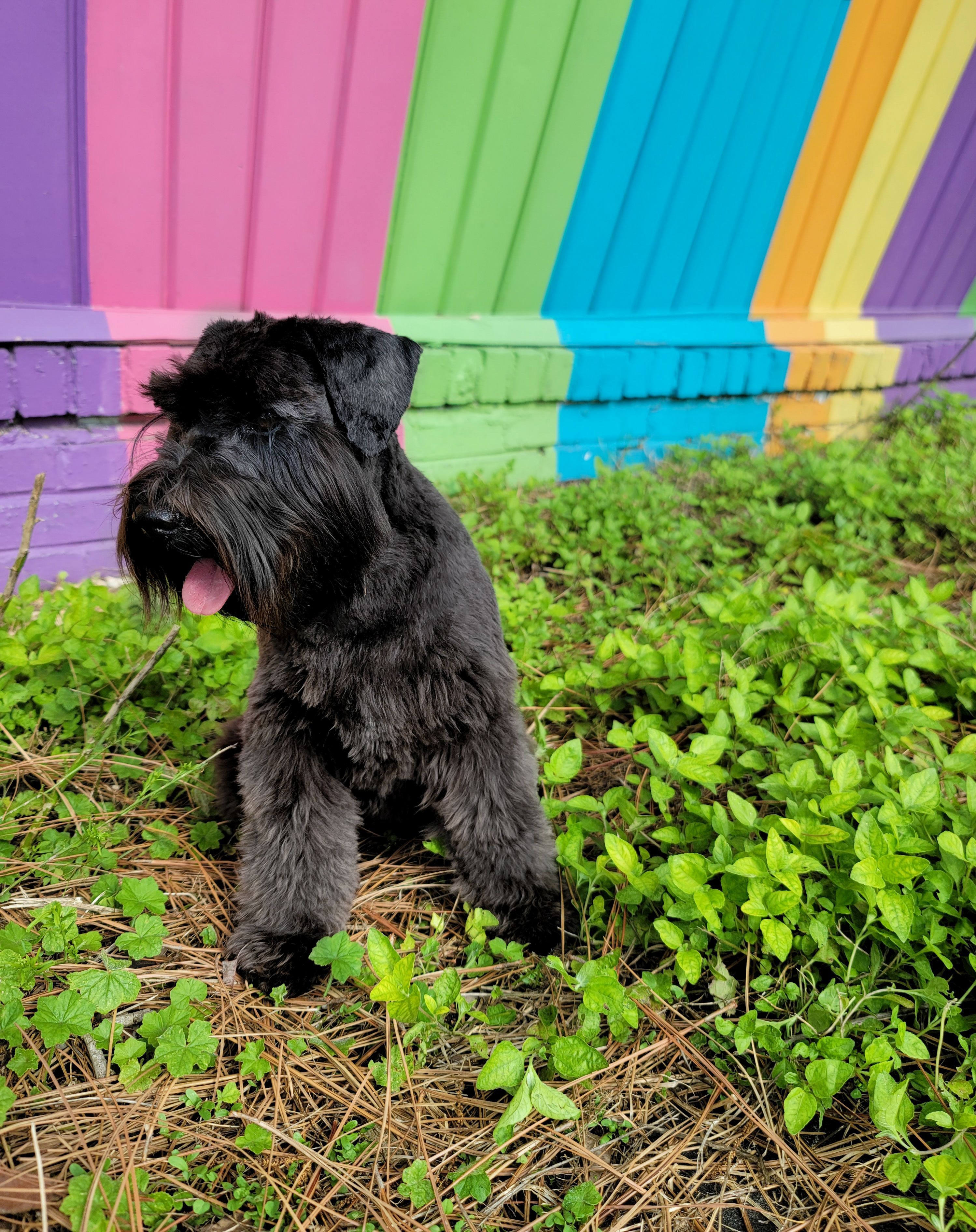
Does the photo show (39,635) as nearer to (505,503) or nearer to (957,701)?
(505,503)

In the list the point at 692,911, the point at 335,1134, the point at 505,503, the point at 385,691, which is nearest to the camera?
the point at 335,1134

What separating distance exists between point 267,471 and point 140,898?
103 cm

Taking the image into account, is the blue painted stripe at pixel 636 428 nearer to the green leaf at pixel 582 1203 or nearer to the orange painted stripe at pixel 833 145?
the orange painted stripe at pixel 833 145

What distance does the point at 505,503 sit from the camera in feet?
14.8

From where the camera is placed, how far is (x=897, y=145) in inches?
246

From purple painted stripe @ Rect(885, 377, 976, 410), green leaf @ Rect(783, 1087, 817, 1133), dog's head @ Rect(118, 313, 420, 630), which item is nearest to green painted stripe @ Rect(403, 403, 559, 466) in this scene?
dog's head @ Rect(118, 313, 420, 630)

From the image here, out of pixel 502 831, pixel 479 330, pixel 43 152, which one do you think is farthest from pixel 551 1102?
pixel 479 330

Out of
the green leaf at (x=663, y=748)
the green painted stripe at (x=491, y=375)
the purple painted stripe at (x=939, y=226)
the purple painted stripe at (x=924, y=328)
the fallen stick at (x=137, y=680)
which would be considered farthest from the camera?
the purple painted stripe at (x=924, y=328)

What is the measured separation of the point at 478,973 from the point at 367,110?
358cm

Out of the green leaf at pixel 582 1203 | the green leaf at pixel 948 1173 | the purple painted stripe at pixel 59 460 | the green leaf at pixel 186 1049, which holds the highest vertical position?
the green leaf at pixel 948 1173

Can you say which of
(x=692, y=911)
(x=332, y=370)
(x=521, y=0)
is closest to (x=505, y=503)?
(x=521, y=0)

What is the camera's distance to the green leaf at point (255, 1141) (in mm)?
1520

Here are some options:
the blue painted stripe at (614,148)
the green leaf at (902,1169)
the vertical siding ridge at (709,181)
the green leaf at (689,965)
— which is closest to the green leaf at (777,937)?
the green leaf at (689,965)

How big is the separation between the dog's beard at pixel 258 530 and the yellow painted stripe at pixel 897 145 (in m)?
5.74
